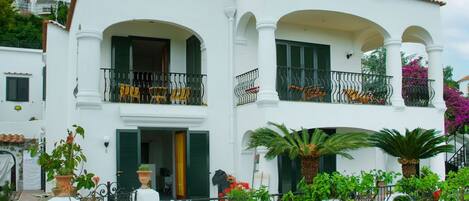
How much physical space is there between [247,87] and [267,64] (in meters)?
1.53

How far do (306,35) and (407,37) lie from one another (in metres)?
3.76

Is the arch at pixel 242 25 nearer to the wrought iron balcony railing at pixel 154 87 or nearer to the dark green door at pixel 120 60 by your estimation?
the wrought iron balcony railing at pixel 154 87

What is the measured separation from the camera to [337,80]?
17984 millimetres

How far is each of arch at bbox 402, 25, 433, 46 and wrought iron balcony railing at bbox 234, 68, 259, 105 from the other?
18.4 feet

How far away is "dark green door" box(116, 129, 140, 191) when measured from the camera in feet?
50.1

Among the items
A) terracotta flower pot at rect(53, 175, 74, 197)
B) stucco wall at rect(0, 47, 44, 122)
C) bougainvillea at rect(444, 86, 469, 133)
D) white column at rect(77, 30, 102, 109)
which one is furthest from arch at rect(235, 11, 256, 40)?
stucco wall at rect(0, 47, 44, 122)

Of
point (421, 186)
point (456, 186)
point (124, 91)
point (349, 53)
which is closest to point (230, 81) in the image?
point (124, 91)

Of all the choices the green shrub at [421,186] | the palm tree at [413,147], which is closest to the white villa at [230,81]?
the palm tree at [413,147]

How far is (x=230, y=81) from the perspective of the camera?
16.9m

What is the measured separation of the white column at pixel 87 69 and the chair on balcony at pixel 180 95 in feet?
7.86

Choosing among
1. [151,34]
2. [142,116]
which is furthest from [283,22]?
[142,116]

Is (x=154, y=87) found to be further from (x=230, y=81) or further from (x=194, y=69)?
(x=230, y=81)

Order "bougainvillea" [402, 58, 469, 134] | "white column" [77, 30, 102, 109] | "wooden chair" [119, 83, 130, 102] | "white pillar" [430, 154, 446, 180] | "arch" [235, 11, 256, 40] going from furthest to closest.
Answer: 1. "bougainvillea" [402, 58, 469, 134]
2. "white pillar" [430, 154, 446, 180]
3. "arch" [235, 11, 256, 40]
4. "wooden chair" [119, 83, 130, 102]
5. "white column" [77, 30, 102, 109]

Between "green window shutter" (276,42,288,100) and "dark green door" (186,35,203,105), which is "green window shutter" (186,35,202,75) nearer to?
"dark green door" (186,35,203,105)
